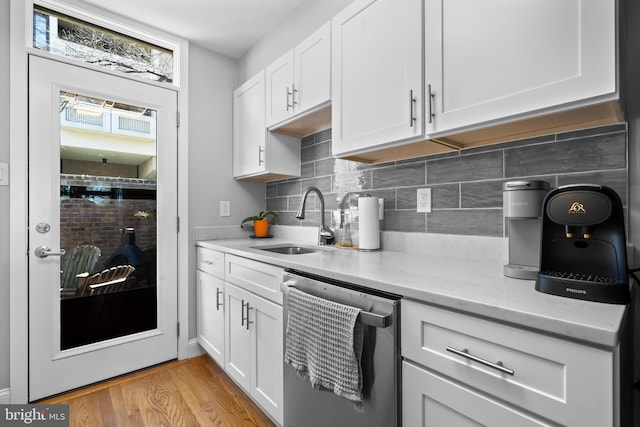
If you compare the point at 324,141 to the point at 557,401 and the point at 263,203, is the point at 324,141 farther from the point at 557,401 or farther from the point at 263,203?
the point at 557,401

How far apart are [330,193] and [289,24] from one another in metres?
1.27

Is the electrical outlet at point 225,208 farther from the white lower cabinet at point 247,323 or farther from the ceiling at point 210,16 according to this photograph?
the ceiling at point 210,16

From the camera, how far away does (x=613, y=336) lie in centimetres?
57

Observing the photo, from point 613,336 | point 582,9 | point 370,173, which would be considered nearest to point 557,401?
point 613,336

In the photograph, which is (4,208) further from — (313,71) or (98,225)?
(313,71)

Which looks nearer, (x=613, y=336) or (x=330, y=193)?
(x=613, y=336)

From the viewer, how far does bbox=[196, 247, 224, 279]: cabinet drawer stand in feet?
6.84

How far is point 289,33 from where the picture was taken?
2.26 metres

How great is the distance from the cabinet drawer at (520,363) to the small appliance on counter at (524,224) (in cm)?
34

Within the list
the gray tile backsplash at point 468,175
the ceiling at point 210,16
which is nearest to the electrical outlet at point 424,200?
the gray tile backsplash at point 468,175

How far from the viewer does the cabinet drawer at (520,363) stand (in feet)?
1.99

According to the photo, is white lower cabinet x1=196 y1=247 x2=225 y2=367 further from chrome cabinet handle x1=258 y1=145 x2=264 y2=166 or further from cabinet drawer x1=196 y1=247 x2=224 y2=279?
chrome cabinet handle x1=258 y1=145 x2=264 y2=166

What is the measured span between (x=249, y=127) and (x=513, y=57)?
6.17 feet

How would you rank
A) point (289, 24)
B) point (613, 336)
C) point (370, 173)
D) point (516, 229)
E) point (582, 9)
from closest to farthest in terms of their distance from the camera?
point (613, 336) → point (582, 9) → point (516, 229) → point (370, 173) → point (289, 24)
